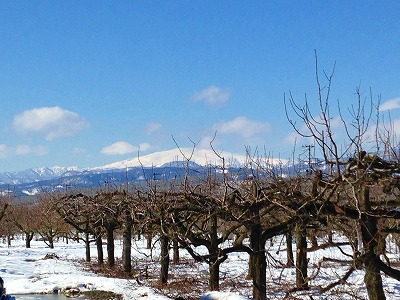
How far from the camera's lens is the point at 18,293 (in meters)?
20.4

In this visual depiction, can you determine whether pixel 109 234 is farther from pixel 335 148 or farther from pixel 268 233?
pixel 335 148

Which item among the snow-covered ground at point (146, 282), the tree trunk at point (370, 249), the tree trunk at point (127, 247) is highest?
the tree trunk at point (370, 249)

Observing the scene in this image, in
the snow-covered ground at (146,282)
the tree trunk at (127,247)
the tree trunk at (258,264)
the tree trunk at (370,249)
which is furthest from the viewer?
the tree trunk at (127,247)

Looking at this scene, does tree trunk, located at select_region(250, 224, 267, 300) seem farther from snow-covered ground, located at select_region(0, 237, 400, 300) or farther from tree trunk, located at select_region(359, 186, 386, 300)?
tree trunk, located at select_region(359, 186, 386, 300)

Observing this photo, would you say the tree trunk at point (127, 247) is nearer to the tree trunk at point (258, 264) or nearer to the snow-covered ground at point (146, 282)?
the snow-covered ground at point (146, 282)

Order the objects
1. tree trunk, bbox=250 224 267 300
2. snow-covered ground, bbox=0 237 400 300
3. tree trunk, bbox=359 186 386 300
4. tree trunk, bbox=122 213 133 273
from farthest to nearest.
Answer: tree trunk, bbox=122 213 133 273 < snow-covered ground, bbox=0 237 400 300 < tree trunk, bbox=250 224 267 300 < tree trunk, bbox=359 186 386 300

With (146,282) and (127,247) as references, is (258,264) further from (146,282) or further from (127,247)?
(127,247)

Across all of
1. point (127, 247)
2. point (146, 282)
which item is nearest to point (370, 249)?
point (146, 282)

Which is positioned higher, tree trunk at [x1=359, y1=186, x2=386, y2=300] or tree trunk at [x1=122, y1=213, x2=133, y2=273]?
tree trunk at [x1=359, y1=186, x2=386, y2=300]

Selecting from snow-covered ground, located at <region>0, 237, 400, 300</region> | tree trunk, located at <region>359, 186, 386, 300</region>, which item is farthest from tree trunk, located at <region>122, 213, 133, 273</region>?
tree trunk, located at <region>359, 186, 386, 300</region>

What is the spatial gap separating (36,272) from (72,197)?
424cm

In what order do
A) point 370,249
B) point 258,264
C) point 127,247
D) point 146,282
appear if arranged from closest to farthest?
point 370,249
point 258,264
point 146,282
point 127,247

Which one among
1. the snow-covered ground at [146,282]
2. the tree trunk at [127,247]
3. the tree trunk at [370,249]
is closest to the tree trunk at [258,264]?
the snow-covered ground at [146,282]

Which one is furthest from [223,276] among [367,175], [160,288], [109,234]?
[367,175]
